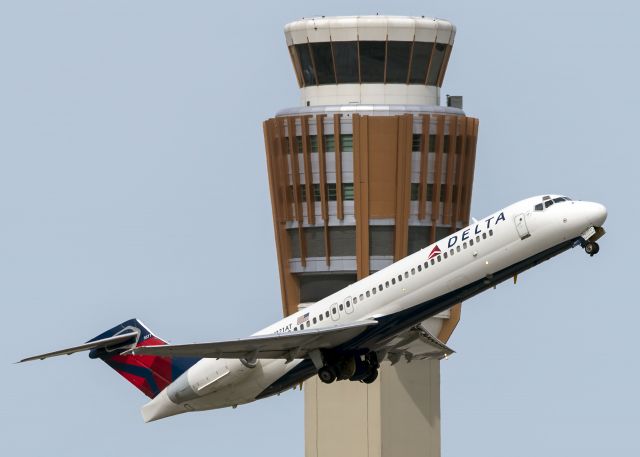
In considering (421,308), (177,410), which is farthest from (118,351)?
(421,308)

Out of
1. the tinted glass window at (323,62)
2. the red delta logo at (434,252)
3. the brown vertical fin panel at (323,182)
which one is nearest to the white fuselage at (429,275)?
the red delta logo at (434,252)

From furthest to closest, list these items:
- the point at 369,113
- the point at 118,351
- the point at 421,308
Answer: the point at 369,113 → the point at 118,351 → the point at 421,308

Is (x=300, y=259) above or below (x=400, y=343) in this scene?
above

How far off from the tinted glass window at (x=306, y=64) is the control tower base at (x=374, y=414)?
15.8 metres

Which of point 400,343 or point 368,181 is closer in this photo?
point 400,343

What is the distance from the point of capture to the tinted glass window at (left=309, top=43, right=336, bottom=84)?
596 ft

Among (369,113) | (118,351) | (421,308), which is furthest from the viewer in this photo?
(369,113)

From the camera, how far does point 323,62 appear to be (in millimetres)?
182250

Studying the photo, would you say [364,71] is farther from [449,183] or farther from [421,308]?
[421,308]

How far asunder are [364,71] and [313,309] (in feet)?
82.2

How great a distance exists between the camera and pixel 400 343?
16350cm

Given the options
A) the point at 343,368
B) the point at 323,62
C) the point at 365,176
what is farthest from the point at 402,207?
the point at 343,368

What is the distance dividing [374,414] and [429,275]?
2866cm

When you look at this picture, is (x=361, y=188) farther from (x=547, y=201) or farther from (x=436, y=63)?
(x=547, y=201)
